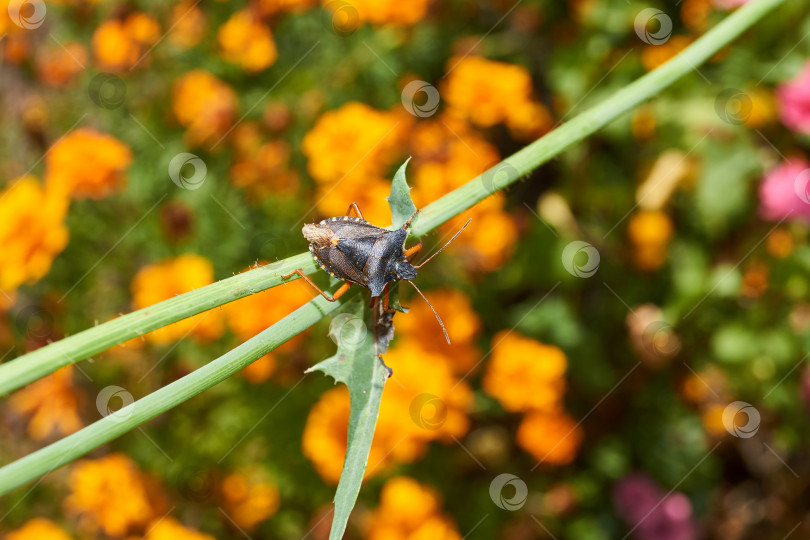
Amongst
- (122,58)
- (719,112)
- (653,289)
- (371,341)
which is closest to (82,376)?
(122,58)

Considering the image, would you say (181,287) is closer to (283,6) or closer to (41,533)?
(41,533)

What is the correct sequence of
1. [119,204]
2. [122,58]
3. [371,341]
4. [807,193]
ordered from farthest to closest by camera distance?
[122,58] < [119,204] < [807,193] < [371,341]

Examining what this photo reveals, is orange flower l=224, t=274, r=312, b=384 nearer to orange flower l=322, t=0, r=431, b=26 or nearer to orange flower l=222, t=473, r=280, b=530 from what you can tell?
orange flower l=222, t=473, r=280, b=530

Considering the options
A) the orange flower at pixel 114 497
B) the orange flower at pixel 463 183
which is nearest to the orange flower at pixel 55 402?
the orange flower at pixel 114 497

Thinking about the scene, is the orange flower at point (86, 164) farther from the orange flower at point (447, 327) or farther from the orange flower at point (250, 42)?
the orange flower at point (447, 327)

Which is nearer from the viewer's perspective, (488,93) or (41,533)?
(41,533)

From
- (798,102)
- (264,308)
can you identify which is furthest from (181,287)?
(798,102)

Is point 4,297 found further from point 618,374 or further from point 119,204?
point 618,374
